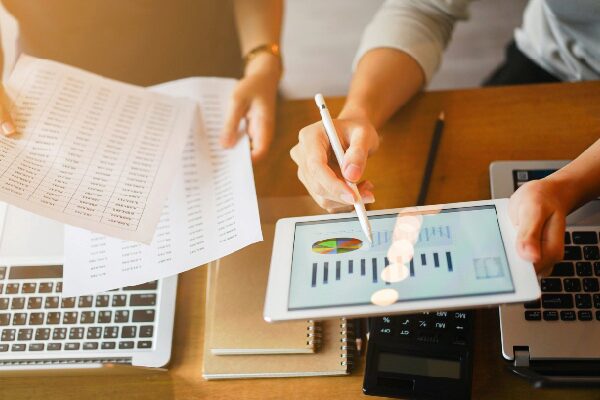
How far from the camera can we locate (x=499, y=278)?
0.45 m

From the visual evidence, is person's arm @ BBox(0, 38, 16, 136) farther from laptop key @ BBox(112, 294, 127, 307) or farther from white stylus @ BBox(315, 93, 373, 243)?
white stylus @ BBox(315, 93, 373, 243)

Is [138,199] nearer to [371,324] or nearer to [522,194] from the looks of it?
[371,324]

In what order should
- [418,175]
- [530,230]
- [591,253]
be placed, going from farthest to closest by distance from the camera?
[418,175] → [591,253] → [530,230]

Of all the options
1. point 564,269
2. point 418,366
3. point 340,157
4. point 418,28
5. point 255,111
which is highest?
point 418,28

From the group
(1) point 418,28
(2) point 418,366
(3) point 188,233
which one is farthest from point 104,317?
(1) point 418,28

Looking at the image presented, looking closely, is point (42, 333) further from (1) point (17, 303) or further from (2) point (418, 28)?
(2) point (418, 28)

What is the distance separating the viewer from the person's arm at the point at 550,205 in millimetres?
464

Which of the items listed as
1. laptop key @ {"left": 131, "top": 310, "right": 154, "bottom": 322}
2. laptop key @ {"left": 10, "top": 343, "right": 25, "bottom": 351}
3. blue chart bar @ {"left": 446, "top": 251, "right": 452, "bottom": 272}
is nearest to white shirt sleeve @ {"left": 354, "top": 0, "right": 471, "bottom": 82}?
blue chart bar @ {"left": 446, "top": 251, "right": 452, "bottom": 272}

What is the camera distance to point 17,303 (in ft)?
1.99

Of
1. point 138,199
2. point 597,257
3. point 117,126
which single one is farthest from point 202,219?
point 597,257

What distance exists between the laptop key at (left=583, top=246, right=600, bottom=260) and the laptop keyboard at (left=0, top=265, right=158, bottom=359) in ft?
Result: 1.54

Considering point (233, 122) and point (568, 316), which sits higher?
point (233, 122)

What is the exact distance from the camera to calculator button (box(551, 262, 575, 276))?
56cm

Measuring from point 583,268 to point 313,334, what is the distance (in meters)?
0.29
